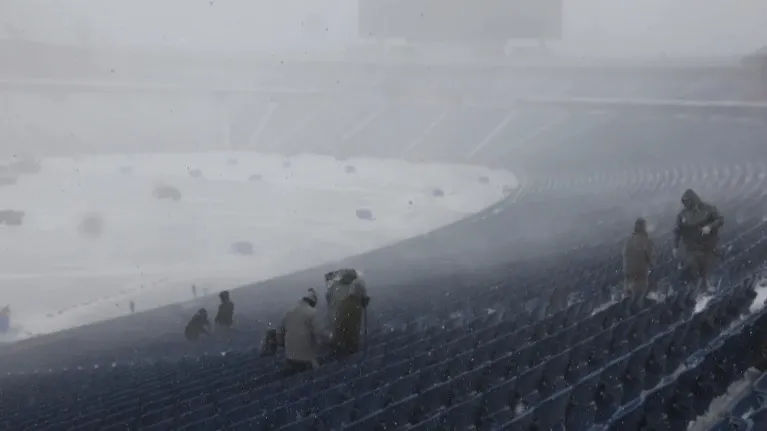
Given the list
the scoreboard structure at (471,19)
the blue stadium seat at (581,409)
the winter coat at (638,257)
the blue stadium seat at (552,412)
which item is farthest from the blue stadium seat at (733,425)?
the scoreboard structure at (471,19)

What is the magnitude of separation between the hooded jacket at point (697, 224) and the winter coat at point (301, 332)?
4558mm

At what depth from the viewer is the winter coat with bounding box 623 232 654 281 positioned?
10.6 m

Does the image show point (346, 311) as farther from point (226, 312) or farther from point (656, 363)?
point (226, 312)

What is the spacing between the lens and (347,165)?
5156cm

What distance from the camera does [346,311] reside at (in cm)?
904

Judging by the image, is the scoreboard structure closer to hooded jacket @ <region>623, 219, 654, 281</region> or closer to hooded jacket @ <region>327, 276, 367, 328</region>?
hooded jacket @ <region>623, 219, 654, 281</region>

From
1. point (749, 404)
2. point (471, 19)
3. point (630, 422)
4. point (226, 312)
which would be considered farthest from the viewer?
point (471, 19)

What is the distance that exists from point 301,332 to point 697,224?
15.8 feet

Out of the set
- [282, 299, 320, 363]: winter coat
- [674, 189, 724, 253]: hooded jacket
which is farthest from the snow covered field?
[674, 189, 724, 253]: hooded jacket

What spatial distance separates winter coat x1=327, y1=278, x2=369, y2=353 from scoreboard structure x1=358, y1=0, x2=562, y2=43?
53219 millimetres

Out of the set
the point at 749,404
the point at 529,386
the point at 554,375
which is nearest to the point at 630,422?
the point at 749,404

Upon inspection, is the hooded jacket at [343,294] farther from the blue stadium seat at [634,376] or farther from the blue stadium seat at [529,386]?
the blue stadium seat at [634,376]

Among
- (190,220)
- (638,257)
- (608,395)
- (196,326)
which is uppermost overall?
(190,220)

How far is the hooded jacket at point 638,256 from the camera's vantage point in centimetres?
1059
